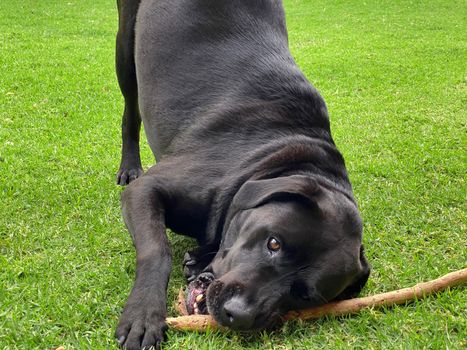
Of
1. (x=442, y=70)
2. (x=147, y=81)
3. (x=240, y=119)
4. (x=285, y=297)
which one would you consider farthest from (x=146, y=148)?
(x=442, y=70)

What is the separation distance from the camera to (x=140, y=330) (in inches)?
88.4

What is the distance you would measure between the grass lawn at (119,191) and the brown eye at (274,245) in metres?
0.33

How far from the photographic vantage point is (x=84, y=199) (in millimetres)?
3738

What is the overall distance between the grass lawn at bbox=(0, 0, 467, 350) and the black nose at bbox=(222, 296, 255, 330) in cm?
12

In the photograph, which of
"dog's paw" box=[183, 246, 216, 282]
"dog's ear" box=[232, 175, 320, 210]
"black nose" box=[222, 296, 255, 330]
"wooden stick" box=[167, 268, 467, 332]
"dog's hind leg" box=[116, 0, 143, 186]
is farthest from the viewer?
"dog's hind leg" box=[116, 0, 143, 186]

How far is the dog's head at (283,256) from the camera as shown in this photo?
225cm

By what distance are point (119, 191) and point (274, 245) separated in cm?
183

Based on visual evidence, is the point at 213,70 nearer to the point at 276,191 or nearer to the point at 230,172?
the point at 230,172

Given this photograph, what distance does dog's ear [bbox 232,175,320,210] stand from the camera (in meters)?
2.44

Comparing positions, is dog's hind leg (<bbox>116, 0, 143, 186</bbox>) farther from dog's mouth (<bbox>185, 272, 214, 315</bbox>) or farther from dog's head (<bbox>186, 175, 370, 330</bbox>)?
dog's head (<bbox>186, 175, 370, 330</bbox>)

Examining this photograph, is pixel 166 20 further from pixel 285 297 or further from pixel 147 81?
pixel 285 297

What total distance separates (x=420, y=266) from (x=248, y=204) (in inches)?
40.6

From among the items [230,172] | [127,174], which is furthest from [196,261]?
[127,174]

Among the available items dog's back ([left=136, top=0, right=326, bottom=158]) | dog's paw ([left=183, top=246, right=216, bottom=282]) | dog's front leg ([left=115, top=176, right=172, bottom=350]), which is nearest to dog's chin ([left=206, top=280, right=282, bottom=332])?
dog's front leg ([left=115, top=176, right=172, bottom=350])
